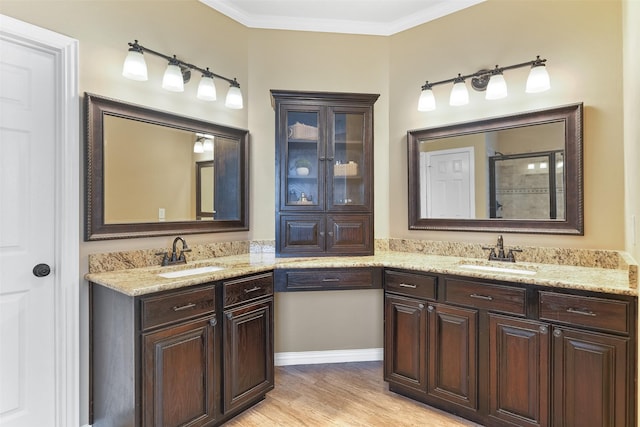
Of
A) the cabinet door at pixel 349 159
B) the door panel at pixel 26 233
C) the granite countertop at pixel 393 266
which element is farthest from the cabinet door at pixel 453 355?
the door panel at pixel 26 233

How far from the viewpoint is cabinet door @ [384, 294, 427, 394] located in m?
2.17

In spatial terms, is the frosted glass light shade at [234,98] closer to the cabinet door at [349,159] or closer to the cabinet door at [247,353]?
the cabinet door at [349,159]

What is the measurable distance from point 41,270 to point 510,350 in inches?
101

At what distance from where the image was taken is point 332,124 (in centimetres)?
261

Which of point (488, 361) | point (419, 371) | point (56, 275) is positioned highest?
point (56, 275)

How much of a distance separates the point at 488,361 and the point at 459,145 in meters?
1.53

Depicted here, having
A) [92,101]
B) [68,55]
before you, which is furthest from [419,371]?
[68,55]

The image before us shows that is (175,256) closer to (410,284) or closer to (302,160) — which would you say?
(302,160)

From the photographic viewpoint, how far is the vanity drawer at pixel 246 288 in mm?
1979

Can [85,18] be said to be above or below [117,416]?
above

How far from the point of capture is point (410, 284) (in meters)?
2.22

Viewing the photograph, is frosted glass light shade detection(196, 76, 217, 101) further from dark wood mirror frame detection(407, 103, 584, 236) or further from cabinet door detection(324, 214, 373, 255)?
dark wood mirror frame detection(407, 103, 584, 236)

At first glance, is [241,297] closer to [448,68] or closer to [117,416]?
[117,416]

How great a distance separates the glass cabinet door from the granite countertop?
1.55ft
